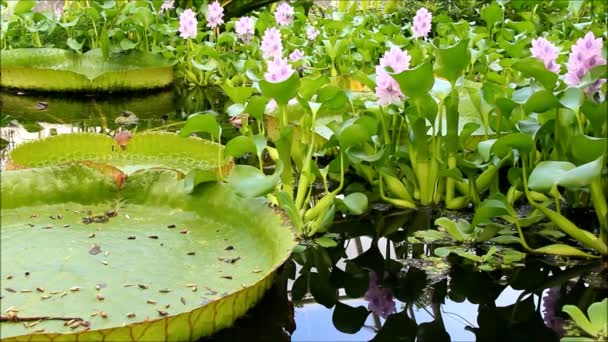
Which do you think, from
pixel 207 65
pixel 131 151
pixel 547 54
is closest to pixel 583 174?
pixel 547 54

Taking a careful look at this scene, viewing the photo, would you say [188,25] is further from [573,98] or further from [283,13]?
[573,98]

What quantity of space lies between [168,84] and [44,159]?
6.72 ft

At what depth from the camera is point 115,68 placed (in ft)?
13.1

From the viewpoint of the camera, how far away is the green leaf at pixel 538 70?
169cm

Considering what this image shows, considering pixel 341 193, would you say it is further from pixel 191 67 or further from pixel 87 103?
pixel 191 67

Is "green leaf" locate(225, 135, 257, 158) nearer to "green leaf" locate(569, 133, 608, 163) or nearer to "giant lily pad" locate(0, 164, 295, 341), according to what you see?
"giant lily pad" locate(0, 164, 295, 341)

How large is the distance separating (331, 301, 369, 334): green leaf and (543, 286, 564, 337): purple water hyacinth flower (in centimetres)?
34

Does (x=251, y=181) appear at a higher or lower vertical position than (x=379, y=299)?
higher

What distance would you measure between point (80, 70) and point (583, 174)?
3026 mm

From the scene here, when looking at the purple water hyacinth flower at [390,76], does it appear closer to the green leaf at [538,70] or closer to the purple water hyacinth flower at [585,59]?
the green leaf at [538,70]

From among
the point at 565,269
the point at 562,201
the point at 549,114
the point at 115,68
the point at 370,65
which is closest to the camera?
the point at 565,269

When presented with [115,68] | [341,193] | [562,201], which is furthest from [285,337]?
[115,68]

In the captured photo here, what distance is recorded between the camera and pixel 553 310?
1.49 meters

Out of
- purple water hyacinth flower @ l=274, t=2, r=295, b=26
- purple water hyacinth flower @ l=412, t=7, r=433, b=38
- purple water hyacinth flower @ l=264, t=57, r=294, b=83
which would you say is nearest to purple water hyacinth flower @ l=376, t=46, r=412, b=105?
purple water hyacinth flower @ l=264, t=57, r=294, b=83
